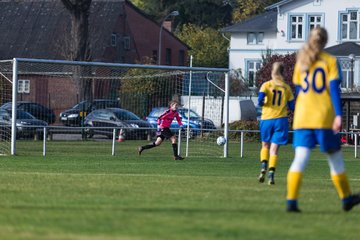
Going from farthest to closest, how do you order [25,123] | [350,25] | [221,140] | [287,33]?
[287,33] → [350,25] → [25,123] → [221,140]

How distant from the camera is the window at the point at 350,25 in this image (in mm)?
74938

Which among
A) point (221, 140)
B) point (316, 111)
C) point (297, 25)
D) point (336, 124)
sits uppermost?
point (297, 25)

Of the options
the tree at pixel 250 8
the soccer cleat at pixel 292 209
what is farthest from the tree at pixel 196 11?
the soccer cleat at pixel 292 209

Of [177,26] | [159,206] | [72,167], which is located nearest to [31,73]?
[72,167]

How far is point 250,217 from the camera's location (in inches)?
463

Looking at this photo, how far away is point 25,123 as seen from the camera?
35500 millimetres

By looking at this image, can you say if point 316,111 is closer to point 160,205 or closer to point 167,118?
point 160,205

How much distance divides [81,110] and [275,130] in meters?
17.1

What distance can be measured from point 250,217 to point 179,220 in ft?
3.00

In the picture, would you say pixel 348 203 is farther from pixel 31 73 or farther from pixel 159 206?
pixel 31 73

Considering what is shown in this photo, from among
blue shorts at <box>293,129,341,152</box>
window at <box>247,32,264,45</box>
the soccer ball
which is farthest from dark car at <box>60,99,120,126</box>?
window at <box>247,32,264,45</box>

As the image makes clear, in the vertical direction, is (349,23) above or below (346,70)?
above

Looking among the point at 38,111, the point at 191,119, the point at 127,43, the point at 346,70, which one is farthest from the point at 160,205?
the point at 127,43

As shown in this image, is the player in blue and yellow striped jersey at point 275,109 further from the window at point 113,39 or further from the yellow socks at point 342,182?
the window at point 113,39
